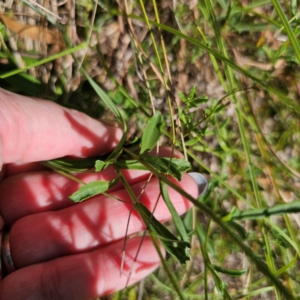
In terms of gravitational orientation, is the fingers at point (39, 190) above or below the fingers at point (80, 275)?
above

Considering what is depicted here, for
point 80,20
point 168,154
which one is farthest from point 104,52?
point 168,154

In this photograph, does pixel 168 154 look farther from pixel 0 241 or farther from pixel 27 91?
pixel 0 241

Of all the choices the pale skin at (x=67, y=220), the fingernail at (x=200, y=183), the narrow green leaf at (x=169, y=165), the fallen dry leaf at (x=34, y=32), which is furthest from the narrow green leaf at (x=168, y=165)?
the fallen dry leaf at (x=34, y=32)

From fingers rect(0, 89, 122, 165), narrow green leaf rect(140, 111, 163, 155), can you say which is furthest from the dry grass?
narrow green leaf rect(140, 111, 163, 155)

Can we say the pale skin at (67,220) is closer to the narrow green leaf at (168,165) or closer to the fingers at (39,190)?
the fingers at (39,190)

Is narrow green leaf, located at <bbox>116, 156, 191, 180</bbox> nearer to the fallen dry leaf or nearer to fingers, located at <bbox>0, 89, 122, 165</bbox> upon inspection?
fingers, located at <bbox>0, 89, 122, 165</bbox>

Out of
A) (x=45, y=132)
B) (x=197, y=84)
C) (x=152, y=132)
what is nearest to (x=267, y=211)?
(x=152, y=132)
